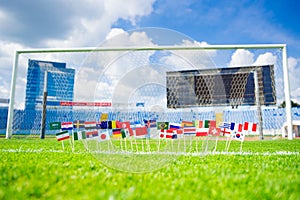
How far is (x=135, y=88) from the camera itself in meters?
7.68

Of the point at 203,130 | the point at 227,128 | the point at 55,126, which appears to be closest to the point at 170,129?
the point at 203,130

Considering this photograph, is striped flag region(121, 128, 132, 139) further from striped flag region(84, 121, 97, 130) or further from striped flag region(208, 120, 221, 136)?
striped flag region(208, 120, 221, 136)

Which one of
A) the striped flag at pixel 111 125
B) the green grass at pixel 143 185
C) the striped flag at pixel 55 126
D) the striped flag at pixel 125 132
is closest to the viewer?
the green grass at pixel 143 185

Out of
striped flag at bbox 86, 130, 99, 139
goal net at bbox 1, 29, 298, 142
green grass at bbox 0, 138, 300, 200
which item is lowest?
green grass at bbox 0, 138, 300, 200

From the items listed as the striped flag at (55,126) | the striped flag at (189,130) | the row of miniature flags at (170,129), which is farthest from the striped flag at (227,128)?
the striped flag at (55,126)

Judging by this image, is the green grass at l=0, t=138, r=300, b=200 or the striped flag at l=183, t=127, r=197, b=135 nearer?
the green grass at l=0, t=138, r=300, b=200

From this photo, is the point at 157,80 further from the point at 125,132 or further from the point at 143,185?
the point at 143,185

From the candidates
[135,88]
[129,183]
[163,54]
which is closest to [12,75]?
[135,88]

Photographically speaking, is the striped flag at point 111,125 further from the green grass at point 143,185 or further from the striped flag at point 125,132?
the green grass at point 143,185

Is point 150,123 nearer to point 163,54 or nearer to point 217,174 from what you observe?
point 163,54

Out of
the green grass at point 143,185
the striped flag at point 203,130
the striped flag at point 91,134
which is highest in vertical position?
the striped flag at point 203,130

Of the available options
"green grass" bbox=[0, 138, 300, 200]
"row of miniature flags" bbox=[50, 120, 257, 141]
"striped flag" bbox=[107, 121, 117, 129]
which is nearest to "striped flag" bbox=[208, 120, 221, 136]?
"row of miniature flags" bbox=[50, 120, 257, 141]

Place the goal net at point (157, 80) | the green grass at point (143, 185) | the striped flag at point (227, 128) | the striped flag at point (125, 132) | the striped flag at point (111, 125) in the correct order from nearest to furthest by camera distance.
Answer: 1. the green grass at point (143, 185)
2. the goal net at point (157, 80)
3. the striped flag at point (125, 132)
4. the striped flag at point (111, 125)
5. the striped flag at point (227, 128)

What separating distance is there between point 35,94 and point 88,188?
8017cm
